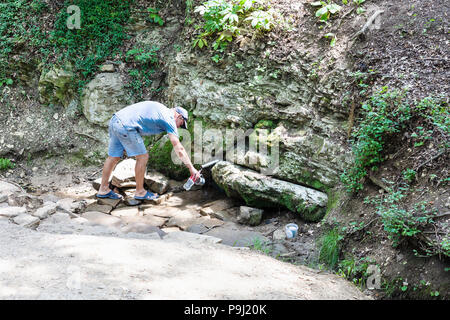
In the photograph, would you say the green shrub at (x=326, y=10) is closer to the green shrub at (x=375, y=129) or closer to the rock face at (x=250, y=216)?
the green shrub at (x=375, y=129)

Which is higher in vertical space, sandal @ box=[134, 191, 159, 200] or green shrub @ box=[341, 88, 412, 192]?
green shrub @ box=[341, 88, 412, 192]

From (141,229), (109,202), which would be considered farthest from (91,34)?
(141,229)

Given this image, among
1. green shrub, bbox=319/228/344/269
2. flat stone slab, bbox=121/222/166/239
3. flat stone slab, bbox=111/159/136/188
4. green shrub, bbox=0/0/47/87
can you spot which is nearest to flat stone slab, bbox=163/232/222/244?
flat stone slab, bbox=121/222/166/239

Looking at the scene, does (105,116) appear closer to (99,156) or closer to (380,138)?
(99,156)

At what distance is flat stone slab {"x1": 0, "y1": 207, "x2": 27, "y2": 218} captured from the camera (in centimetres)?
434

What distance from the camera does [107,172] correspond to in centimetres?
568

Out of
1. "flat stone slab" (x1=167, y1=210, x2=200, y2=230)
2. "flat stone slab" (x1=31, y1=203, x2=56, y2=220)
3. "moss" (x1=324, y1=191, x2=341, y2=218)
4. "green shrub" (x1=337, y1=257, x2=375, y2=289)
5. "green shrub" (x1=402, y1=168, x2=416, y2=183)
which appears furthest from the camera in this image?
"flat stone slab" (x1=167, y1=210, x2=200, y2=230)

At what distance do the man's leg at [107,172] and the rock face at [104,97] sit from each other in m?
1.62

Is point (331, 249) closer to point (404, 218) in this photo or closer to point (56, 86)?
point (404, 218)

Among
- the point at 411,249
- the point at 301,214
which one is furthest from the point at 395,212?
the point at 301,214

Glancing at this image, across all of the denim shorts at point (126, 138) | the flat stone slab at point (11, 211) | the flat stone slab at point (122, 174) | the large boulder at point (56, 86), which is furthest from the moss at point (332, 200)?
the large boulder at point (56, 86)

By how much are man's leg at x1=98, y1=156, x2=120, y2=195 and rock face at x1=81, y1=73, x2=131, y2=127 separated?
162cm

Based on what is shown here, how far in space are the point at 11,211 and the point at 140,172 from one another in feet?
Answer: 5.59

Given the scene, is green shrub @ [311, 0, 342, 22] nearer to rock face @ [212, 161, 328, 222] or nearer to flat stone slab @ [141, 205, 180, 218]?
rock face @ [212, 161, 328, 222]
